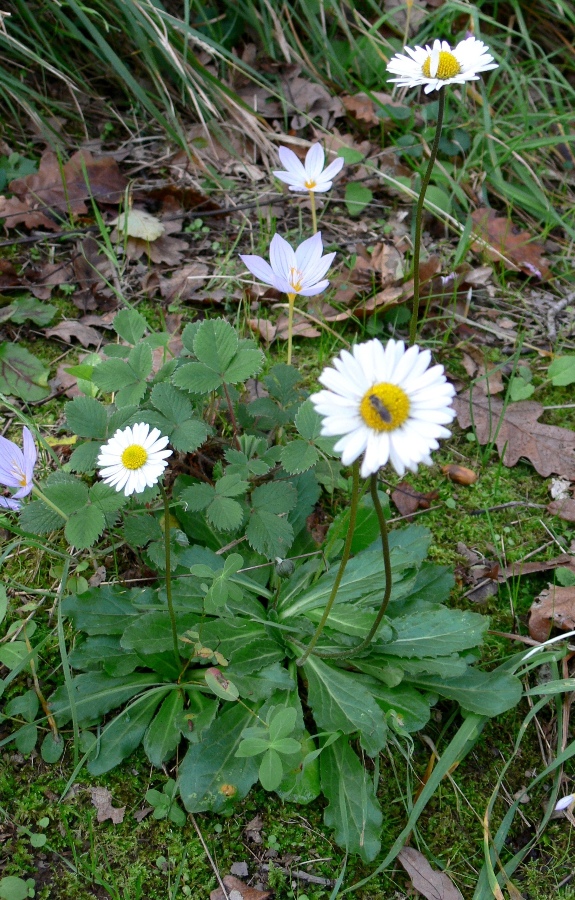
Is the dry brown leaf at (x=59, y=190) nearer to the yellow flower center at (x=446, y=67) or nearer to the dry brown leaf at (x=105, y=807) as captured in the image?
the yellow flower center at (x=446, y=67)

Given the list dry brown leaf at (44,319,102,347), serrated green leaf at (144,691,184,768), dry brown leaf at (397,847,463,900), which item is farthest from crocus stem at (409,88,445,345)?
dry brown leaf at (44,319,102,347)

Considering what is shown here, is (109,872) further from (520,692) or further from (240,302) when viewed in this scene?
(240,302)

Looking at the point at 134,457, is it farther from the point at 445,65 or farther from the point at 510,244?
the point at 510,244

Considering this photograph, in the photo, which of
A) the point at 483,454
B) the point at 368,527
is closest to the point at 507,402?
the point at 483,454

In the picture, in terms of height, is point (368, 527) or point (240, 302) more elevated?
point (240, 302)

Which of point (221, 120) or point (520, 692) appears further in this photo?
point (221, 120)

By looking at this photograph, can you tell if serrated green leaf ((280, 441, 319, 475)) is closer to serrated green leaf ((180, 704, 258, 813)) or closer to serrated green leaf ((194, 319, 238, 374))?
serrated green leaf ((194, 319, 238, 374))

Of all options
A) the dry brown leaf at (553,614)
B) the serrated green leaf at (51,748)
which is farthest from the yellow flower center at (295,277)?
the serrated green leaf at (51,748)

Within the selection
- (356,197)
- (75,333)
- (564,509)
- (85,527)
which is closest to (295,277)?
(85,527)
